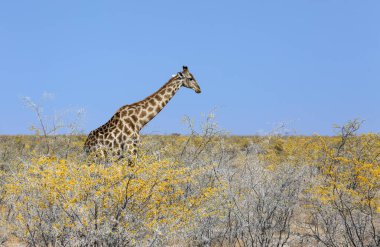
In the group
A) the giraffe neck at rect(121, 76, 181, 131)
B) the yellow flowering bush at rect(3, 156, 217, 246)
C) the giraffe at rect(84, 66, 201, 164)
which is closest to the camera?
the yellow flowering bush at rect(3, 156, 217, 246)

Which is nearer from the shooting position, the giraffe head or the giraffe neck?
the giraffe neck

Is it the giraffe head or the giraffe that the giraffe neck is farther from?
the giraffe head

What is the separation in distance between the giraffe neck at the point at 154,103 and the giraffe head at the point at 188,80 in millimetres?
129

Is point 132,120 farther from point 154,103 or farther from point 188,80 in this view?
point 188,80

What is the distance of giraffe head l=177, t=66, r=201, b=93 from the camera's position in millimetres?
13578

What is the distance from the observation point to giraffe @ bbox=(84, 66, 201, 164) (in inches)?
469

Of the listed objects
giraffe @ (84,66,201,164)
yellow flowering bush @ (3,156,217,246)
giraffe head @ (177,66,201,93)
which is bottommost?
yellow flowering bush @ (3,156,217,246)

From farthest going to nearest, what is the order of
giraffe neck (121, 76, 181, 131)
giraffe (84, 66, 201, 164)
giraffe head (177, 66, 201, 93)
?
giraffe head (177, 66, 201, 93) < giraffe neck (121, 76, 181, 131) < giraffe (84, 66, 201, 164)

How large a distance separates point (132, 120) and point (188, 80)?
2.01 metres

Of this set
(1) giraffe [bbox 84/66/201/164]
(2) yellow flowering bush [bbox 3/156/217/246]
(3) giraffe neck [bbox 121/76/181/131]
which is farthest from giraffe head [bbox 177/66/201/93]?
(2) yellow flowering bush [bbox 3/156/217/246]

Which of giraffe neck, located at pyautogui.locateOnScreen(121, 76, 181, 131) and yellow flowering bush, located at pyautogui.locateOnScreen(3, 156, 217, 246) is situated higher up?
giraffe neck, located at pyautogui.locateOnScreen(121, 76, 181, 131)

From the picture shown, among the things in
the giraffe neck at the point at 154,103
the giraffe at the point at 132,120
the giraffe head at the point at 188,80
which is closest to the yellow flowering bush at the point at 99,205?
the giraffe at the point at 132,120

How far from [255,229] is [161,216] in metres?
2.52

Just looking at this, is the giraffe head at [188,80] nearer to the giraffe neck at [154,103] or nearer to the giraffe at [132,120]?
the giraffe at [132,120]
